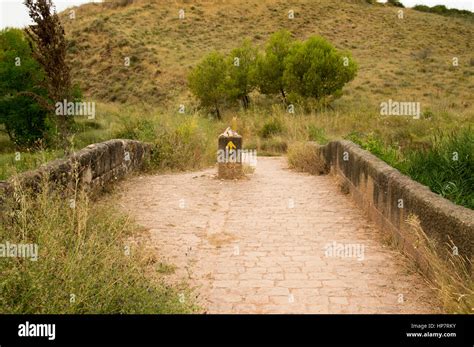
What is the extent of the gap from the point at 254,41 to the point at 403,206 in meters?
40.1

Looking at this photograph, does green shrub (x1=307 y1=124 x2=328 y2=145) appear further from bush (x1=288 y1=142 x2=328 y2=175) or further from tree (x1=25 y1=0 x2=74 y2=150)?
tree (x1=25 y1=0 x2=74 y2=150)

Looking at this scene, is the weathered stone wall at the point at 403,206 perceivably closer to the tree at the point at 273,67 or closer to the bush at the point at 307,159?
the bush at the point at 307,159

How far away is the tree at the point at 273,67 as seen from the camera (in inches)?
1074

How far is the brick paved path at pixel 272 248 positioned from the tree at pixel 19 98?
21.0 meters

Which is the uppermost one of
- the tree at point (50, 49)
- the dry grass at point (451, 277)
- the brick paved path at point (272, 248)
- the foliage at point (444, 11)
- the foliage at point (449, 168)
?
the foliage at point (444, 11)

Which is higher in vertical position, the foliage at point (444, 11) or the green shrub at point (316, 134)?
the foliage at point (444, 11)

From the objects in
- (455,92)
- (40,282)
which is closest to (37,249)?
(40,282)

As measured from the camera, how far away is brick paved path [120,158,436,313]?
13.9ft

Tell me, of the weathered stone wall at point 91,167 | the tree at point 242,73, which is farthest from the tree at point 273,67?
the weathered stone wall at point 91,167

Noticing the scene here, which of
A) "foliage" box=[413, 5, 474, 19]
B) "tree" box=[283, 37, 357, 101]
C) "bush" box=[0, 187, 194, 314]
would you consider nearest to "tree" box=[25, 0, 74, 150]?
"bush" box=[0, 187, 194, 314]

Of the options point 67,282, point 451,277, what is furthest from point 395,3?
point 67,282

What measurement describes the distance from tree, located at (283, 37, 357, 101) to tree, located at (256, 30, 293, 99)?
31.4 inches

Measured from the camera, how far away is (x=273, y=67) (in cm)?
2725

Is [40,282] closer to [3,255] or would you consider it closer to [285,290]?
[3,255]
